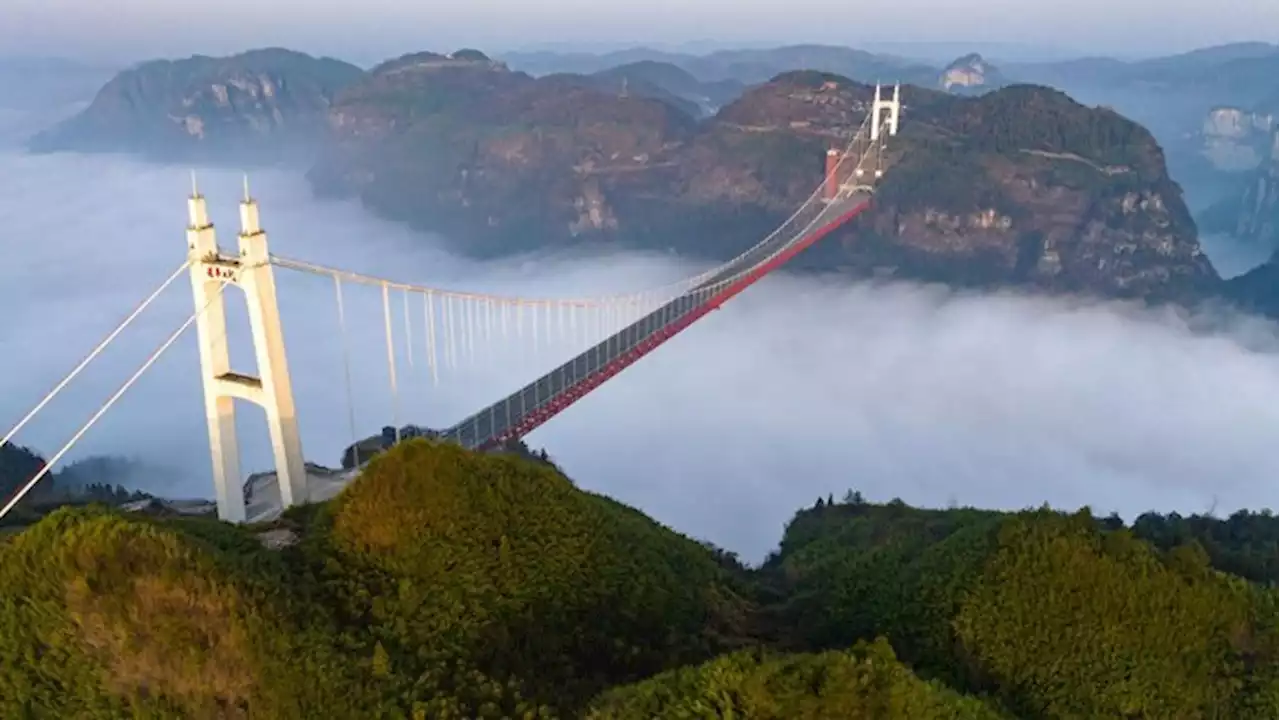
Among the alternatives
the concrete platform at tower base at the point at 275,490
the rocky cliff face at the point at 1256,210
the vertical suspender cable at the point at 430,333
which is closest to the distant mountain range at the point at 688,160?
the rocky cliff face at the point at 1256,210

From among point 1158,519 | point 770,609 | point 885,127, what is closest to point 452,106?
point 885,127

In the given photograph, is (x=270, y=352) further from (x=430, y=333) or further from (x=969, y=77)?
(x=969, y=77)

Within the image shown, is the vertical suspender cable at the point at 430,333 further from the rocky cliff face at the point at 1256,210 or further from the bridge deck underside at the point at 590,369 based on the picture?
the rocky cliff face at the point at 1256,210

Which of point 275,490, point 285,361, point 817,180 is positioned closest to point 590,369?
point 275,490

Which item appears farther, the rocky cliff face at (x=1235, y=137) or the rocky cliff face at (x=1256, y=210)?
the rocky cliff face at (x=1235, y=137)

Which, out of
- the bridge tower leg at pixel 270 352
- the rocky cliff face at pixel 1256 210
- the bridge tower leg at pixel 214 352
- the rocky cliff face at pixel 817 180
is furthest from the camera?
the rocky cliff face at pixel 1256 210

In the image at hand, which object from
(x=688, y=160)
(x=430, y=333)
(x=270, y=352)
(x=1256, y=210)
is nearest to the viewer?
(x=270, y=352)

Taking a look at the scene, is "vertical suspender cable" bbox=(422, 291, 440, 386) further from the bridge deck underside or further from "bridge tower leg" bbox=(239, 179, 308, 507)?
"bridge tower leg" bbox=(239, 179, 308, 507)
